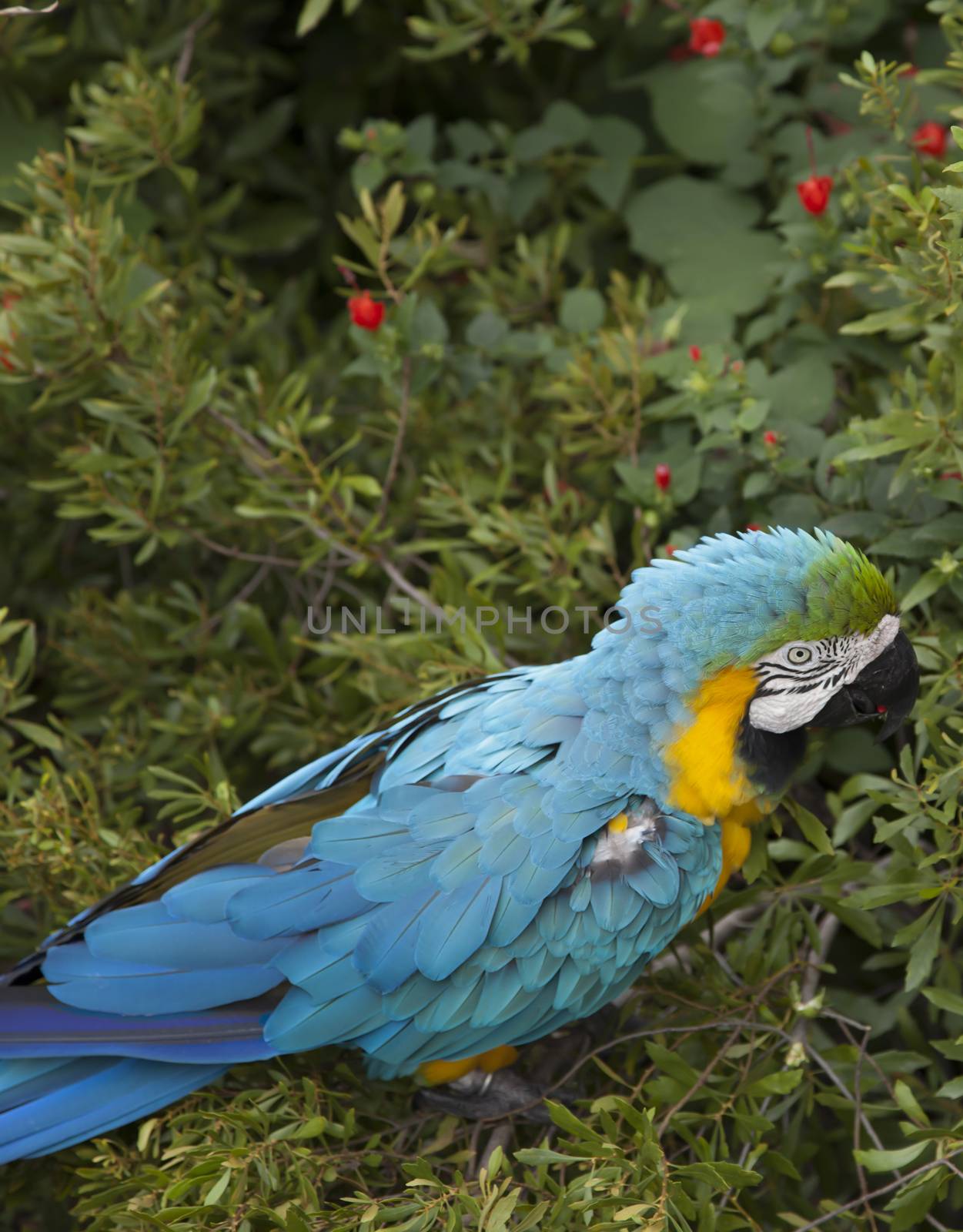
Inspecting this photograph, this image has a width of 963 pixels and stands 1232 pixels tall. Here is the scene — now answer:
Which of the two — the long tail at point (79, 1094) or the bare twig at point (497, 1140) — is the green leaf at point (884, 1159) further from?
the long tail at point (79, 1094)

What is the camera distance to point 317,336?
2.65 meters

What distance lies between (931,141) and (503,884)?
1438 millimetres

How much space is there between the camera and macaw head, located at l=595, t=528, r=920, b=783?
161 centimetres

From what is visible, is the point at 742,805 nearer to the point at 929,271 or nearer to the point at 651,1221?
the point at 651,1221

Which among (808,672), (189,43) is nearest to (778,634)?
(808,672)

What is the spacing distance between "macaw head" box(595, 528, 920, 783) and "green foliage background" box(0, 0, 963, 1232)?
0.12 meters

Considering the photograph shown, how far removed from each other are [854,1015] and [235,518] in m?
1.34

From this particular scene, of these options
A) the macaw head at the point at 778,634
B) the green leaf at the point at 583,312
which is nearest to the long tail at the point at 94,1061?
the macaw head at the point at 778,634

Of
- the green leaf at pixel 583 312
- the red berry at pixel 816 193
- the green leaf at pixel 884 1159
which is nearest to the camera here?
the green leaf at pixel 884 1159

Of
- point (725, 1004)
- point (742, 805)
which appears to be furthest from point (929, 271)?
point (725, 1004)

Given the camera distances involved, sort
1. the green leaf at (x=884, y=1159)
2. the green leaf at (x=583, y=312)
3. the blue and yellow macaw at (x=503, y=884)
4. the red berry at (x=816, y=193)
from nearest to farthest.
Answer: the green leaf at (x=884, y=1159) < the blue and yellow macaw at (x=503, y=884) < the red berry at (x=816, y=193) < the green leaf at (x=583, y=312)

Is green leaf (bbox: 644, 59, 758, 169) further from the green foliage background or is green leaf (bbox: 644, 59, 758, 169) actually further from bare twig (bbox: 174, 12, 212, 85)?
bare twig (bbox: 174, 12, 212, 85)

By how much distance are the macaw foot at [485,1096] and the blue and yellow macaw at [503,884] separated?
14 centimetres

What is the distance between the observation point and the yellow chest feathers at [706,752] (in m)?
1.68
